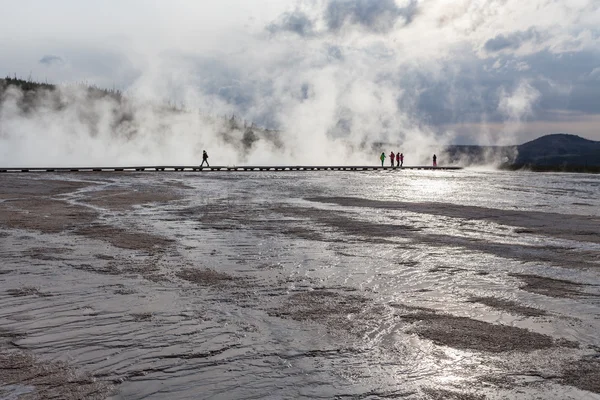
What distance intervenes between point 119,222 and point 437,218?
7469 mm

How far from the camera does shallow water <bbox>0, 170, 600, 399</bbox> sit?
482cm

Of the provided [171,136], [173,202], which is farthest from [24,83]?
[173,202]

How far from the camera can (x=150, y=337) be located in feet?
18.7

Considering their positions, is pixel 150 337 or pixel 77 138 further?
pixel 77 138

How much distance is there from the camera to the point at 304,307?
Answer: 270 inches

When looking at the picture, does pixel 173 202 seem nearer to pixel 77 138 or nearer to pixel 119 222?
pixel 119 222

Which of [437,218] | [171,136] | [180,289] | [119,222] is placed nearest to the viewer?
[180,289]

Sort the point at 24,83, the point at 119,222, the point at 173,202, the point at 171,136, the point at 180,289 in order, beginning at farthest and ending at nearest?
the point at 24,83, the point at 171,136, the point at 173,202, the point at 119,222, the point at 180,289

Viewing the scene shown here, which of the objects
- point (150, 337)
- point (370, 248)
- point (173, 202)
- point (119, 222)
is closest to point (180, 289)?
point (150, 337)

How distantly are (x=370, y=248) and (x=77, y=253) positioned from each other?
15.0 ft

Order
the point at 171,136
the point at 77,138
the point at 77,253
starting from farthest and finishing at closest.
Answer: the point at 171,136 < the point at 77,138 < the point at 77,253

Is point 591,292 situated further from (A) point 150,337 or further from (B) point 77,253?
(B) point 77,253

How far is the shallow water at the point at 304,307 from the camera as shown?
190 inches

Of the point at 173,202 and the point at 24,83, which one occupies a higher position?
the point at 24,83
